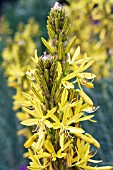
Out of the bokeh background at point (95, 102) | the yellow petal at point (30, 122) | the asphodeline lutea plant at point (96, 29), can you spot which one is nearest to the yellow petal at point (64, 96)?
the yellow petal at point (30, 122)

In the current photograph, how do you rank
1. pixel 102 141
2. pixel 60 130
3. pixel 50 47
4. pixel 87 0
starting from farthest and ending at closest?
1. pixel 87 0
2. pixel 102 141
3. pixel 50 47
4. pixel 60 130

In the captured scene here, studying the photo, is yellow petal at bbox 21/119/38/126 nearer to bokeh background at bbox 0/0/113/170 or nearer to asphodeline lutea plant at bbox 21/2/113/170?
asphodeline lutea plant at bbox 21/2/113/170

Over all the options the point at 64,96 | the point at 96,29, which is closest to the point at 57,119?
the point at 64,96

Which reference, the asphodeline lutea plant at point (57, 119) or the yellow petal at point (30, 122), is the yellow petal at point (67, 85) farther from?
the yellow petal at point (30, 122)

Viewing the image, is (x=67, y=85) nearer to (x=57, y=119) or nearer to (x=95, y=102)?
(x=57, y=119)

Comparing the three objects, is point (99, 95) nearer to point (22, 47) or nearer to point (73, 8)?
point (73, 8)

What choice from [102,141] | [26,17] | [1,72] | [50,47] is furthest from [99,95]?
[26,17]

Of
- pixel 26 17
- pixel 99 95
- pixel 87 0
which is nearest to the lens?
pixel 87 0

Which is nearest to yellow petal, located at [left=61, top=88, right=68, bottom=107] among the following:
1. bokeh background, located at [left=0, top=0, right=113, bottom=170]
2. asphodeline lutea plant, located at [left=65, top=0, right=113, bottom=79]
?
bokeh background, located at [left=0, top=0, right=113, bottom=170]
